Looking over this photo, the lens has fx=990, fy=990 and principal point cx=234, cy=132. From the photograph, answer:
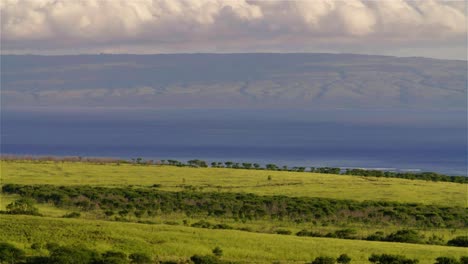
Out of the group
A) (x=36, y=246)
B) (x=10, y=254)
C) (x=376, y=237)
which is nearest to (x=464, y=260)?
(x=376, y=237)

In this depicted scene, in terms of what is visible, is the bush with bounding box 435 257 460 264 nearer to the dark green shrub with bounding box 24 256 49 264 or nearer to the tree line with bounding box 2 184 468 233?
the dark green shrub with bounding box 24 256 49 264

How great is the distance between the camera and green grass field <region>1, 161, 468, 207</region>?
6719cm

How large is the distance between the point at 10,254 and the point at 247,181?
42800 millimetres

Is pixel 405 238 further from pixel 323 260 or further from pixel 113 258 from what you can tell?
pixel 113 258

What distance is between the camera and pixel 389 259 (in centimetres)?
3434

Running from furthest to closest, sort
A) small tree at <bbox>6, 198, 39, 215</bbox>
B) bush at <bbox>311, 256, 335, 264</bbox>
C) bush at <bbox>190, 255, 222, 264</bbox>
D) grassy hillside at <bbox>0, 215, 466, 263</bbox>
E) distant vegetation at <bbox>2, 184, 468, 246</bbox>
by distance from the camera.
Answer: distant vegetation at <bbox>2, 184, 468, 246</bbox>, small tree at <bbox>6, 198, 39, 215</bbox>, grassy hillside at <bbox>0, 215, 466, 263</bbox>, bush at <bbox>311, 256, 335, 264</bbox>, bush at <bbox>190, 255, 222, 264</bbox>

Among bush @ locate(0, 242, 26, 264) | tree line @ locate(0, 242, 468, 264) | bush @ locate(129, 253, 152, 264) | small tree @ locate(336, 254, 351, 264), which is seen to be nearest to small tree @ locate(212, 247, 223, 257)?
tree line @ locate(0, 242, 468, 264)

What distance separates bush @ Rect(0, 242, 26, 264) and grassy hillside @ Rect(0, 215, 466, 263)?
1145 millimetres

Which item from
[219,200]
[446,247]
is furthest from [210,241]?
[219,200]

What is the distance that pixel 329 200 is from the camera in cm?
6141

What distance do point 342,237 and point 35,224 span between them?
44.3 feet

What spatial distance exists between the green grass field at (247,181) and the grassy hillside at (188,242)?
26.0m

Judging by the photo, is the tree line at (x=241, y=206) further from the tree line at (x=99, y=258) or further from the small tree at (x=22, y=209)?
the tree line at (x=99, y=258)

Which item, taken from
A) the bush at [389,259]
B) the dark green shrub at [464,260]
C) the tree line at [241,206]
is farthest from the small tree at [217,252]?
the tree line at [241,206]
